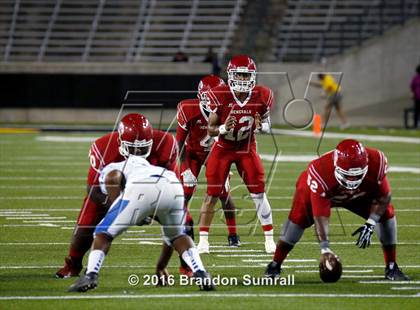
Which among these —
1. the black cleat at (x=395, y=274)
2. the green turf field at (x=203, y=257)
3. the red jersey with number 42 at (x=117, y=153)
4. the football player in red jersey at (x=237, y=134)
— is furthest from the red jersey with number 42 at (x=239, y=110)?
the black cleat at (x=395, y=274)

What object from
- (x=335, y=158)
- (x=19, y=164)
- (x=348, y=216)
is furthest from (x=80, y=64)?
(x=335, y=158)

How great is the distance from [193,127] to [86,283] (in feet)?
10.7

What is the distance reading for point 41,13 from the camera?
30.7 m

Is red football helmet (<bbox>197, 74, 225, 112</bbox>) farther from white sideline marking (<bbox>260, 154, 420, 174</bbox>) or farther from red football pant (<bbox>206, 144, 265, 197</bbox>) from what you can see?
white sideline marking (<bbox>260, 154, 420, 174</bbox>)

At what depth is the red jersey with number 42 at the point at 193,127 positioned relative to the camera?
32.9ft

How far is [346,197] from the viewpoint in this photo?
7.72 metres

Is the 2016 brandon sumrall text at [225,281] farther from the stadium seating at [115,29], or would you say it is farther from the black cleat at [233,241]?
the stadium seating at [115,29]

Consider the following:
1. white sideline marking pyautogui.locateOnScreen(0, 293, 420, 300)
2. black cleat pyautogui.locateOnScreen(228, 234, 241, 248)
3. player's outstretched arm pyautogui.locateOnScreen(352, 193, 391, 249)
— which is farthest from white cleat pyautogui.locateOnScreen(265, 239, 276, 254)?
white sideline marking pyautogui.locateOnScreen(0, 293, 420, 300)

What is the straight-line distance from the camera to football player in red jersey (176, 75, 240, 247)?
9859 mm

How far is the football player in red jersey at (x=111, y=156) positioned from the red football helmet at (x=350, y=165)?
111 cm

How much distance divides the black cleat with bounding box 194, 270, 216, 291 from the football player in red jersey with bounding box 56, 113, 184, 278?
30.1 inches

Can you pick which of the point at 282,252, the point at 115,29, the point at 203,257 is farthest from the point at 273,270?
the point at 115,29

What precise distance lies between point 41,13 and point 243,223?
804 inches

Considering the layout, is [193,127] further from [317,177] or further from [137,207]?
Answer: [137,207]
